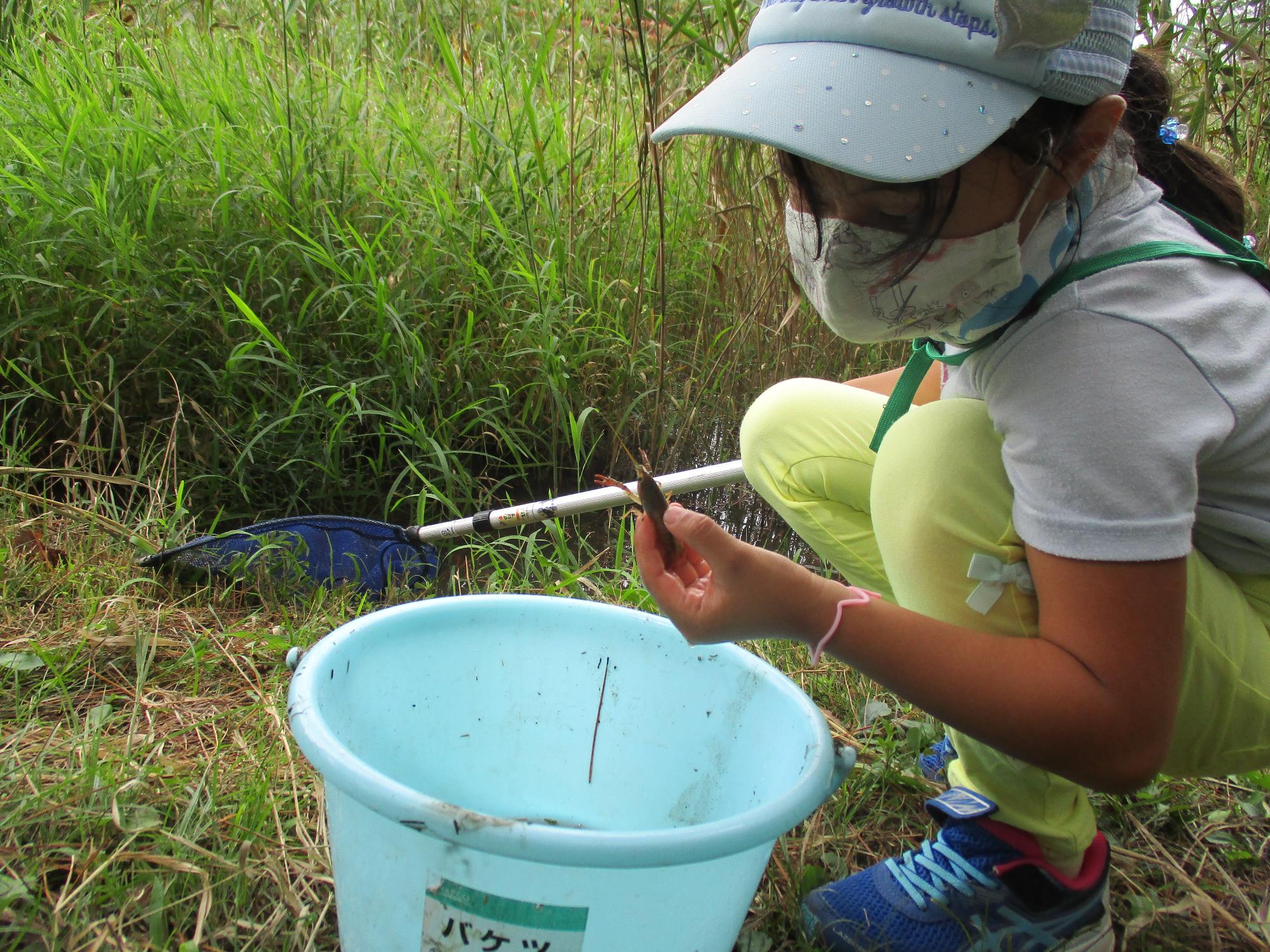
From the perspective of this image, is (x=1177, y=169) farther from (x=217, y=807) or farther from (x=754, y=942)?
(x=217, y=807)

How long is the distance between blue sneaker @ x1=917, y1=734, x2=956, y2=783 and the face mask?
629 mm

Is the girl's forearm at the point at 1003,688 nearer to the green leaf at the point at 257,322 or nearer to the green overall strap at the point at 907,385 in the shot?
the green overall strap at the point at 907,385

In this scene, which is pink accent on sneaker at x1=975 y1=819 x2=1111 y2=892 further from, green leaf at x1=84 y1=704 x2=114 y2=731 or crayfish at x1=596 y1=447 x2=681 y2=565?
green leaf at x1=84 y1=704 x2=114 y2=731

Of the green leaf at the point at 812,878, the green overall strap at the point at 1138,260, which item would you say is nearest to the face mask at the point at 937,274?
the green overall strap at the point at 1138,260

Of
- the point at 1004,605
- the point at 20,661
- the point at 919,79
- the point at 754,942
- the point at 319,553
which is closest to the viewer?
the point at 919,79

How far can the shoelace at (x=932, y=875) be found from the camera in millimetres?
1094

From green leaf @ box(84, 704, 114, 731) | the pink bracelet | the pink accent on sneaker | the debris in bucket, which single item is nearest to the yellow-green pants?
the pink accent on sneaker

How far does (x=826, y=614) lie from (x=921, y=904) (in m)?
0.41

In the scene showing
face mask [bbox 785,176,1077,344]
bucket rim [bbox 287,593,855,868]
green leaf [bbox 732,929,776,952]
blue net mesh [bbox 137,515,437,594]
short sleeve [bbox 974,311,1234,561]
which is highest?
face mask [bbox 785,176,1077,344]

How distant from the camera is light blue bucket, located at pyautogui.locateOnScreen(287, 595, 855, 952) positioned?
0.77 meters

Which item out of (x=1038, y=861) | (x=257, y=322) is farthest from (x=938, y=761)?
(x=257, y=322)

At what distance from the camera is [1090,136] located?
0.90 meters

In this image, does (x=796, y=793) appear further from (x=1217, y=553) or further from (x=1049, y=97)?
(x=1049, y=97)

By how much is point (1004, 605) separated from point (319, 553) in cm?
133
